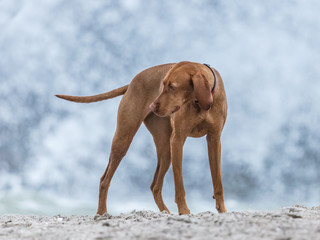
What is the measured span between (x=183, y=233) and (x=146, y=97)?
2.94 meters

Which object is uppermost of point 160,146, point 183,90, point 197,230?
point 160,146

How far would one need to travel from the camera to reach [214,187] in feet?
17.9

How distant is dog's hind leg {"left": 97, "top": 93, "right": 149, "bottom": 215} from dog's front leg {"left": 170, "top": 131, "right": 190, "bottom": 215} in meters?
1.19

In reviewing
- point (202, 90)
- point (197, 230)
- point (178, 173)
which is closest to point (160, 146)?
point (178, 173)

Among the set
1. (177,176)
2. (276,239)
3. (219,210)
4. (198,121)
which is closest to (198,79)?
(198,121)

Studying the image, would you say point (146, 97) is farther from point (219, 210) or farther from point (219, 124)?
point (219, 210)

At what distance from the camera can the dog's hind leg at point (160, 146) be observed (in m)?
6.46

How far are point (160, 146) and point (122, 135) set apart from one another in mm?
618

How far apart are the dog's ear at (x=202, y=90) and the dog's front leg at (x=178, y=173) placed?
606 mm

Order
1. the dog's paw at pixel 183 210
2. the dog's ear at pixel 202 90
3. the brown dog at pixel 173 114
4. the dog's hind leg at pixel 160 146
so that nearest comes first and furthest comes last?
the dog's ear at pixel 202 90
the brown dog at pixel 173 114
the dog's paw at pixel 183 210
the dog's hind leg at pixel 160 146

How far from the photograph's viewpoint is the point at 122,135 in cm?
637

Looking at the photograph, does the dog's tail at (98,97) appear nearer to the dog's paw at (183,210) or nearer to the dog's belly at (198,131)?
the dog's belly at (198,131)

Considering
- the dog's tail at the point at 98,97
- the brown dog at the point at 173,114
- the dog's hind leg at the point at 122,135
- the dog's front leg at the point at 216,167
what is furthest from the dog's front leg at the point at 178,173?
the dog's tail at the point at 98,97

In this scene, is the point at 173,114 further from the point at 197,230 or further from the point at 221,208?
the point at 197,230
